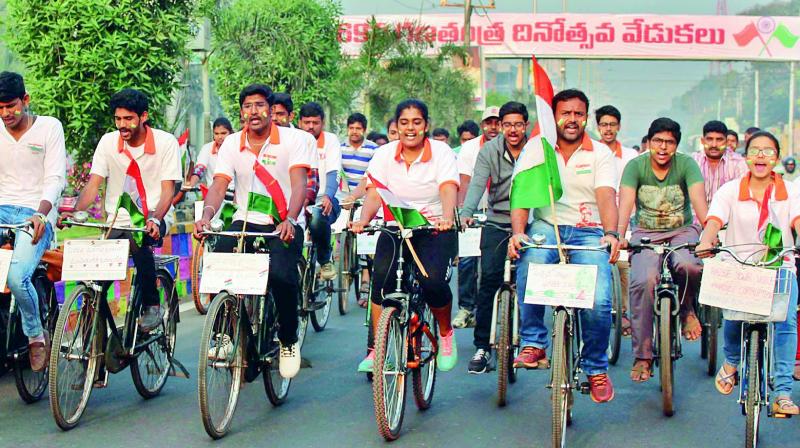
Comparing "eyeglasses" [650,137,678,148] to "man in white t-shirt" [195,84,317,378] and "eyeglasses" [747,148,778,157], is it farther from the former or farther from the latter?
"man in white t-shirt" [195,84,317,378]

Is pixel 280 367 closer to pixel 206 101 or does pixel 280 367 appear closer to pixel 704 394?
pixel 704 394

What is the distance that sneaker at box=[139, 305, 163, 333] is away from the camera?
730 cm

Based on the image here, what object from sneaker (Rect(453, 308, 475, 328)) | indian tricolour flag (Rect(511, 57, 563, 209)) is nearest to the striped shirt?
sneaker (Rect(453, 308, 475, 328))

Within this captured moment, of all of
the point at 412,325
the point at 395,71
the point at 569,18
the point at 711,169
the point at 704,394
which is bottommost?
the point at 704,394

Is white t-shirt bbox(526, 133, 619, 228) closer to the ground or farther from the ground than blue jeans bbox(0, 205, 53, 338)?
farther from the ground

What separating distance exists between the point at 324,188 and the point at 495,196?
272 cm

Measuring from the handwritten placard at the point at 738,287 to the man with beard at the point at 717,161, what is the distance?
3.27m

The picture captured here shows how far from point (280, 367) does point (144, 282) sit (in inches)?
39.8

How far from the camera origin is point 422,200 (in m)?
7.46

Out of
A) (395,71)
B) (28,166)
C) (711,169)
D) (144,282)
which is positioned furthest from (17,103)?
(395,71)

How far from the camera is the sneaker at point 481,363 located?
810 centimetres

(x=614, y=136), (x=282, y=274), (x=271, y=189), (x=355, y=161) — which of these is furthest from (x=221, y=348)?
(x=355, y=161)

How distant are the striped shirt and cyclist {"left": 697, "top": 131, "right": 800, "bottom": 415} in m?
5.90

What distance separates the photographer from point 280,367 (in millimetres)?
7301
